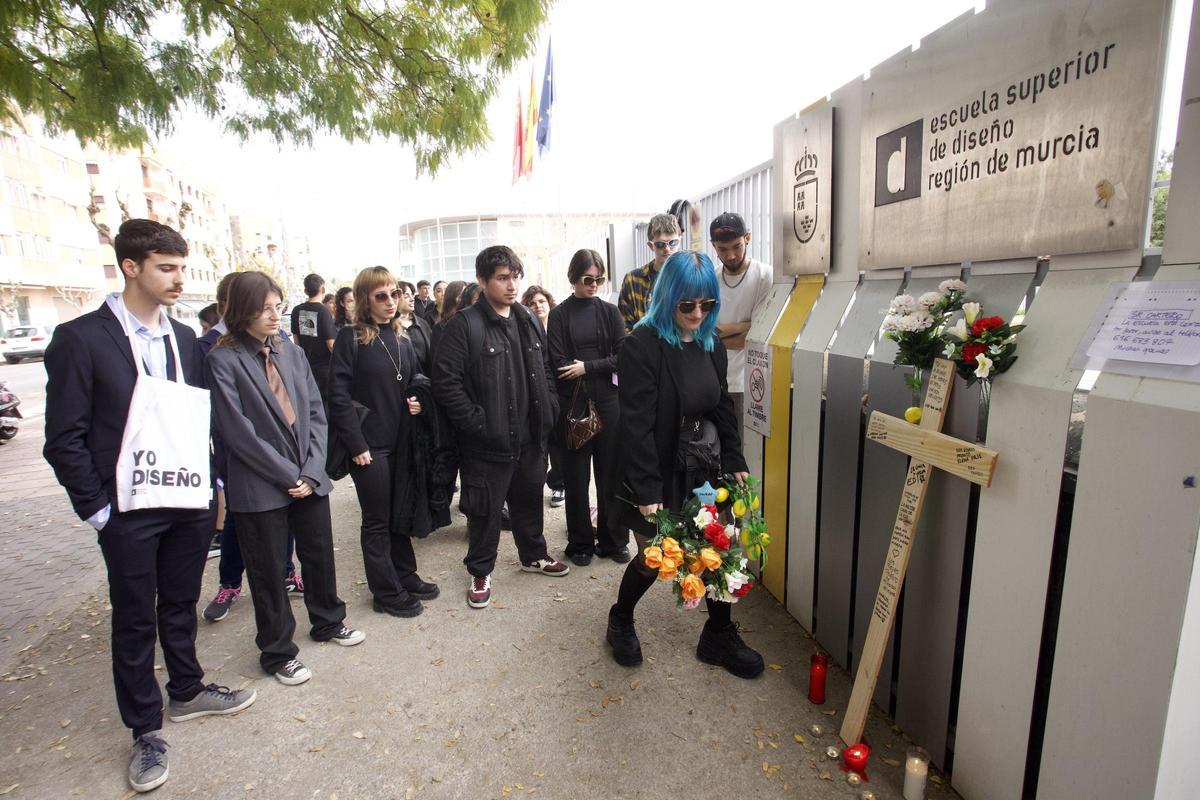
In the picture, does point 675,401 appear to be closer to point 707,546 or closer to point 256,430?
point 707,546

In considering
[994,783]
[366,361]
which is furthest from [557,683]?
[366,361]

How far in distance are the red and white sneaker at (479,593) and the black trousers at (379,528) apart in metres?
0.40

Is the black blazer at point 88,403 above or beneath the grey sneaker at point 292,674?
above

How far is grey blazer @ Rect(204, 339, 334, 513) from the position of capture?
2707mm

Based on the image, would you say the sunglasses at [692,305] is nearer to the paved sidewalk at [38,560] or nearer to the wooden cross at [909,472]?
the wooden cross at [909,472]

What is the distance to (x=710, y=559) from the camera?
2.35 m

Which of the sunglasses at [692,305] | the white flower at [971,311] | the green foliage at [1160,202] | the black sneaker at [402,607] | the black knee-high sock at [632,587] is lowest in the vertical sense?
the black sneaker at [402,607]

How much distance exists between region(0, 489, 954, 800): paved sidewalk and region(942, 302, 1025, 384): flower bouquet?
1.59 meters

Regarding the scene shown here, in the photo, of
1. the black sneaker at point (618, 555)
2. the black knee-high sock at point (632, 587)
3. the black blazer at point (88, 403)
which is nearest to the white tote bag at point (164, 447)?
the black blazer at point (88, 403)

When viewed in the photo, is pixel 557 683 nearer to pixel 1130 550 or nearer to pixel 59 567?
pixel 1130 550

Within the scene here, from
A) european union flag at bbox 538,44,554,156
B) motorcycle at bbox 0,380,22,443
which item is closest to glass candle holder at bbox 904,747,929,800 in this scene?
european union flag at bbox 538,44,554,156

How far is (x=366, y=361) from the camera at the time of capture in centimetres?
335

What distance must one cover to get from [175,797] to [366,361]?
2.09 metres

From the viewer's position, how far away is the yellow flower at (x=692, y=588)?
2.34 meters
